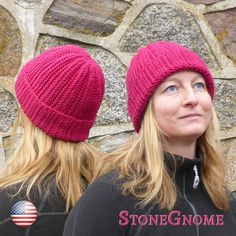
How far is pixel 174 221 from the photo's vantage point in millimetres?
1658

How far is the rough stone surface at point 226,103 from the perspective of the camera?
109 inches

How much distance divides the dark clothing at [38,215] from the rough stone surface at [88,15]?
1104mm

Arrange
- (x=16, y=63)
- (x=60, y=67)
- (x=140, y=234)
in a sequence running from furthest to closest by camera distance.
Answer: (x=16, y=63)
(x=60, y=67)
(x=140, y=234)

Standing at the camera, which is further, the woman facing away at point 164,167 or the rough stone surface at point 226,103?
the rough stone surface at point 226,103

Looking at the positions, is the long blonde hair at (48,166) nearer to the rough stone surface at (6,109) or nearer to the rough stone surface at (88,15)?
the rough stone surface at (6,109)

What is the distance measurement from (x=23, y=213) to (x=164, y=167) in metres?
0.43

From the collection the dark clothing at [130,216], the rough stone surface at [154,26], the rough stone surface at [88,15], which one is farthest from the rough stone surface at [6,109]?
the dark clothing at [130,216]

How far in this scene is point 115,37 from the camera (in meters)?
2.75

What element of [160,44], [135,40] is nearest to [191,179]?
[160,44]

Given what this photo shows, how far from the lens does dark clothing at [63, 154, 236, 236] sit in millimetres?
1605

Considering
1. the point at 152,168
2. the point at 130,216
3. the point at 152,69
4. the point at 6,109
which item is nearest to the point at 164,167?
the point at 152,168

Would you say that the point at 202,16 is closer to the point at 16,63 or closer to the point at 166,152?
the point at 16,63

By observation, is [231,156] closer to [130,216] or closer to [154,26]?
[154,26]

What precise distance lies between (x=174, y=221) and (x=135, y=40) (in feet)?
4.20
